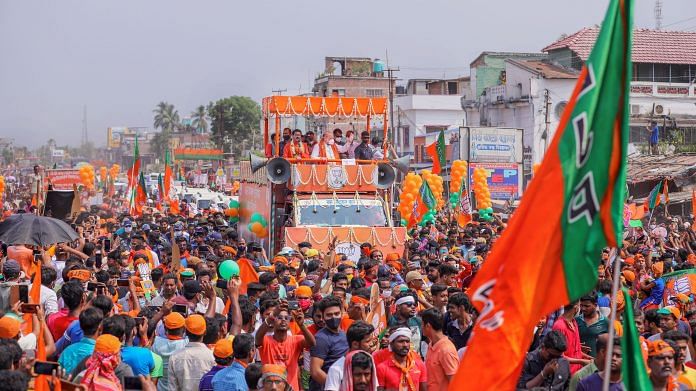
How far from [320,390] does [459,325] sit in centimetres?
150

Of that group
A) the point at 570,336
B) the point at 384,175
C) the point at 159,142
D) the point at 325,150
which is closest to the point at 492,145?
the point at 325,150

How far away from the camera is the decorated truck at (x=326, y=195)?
19.7 meters

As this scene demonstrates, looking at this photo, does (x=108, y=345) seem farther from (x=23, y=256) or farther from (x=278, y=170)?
(x=278, y=170)

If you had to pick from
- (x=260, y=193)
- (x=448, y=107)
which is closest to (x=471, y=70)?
(x=448, y=107)

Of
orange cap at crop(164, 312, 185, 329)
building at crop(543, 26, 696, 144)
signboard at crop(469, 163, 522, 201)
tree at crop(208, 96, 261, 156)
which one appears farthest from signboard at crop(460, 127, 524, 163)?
tree at crop(208, 96, 261, 156)

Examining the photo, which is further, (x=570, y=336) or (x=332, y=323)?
(x=570, y=336)

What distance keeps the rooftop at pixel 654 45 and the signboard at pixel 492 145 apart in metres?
5.85

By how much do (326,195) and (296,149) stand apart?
1.30 m

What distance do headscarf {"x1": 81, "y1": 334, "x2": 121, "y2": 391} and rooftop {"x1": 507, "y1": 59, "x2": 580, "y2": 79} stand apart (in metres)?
42.1

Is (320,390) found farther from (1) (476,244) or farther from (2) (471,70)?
(2) (471,70)

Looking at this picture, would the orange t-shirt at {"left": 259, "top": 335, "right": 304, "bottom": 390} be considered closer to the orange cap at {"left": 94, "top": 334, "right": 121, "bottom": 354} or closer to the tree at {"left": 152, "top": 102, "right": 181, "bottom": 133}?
the orange cap at {"left": 94, "top": 334, "right": 121, "bottom": 354}

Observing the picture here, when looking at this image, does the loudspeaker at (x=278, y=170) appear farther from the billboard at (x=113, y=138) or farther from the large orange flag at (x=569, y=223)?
the billboard at (x=113, y=138)

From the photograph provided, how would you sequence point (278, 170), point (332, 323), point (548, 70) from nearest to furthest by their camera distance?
point (332, 323) → point (278, 170) → point (548, 70)

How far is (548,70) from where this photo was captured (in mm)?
48906
